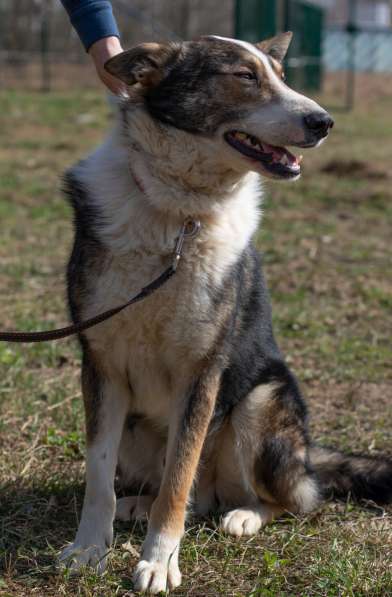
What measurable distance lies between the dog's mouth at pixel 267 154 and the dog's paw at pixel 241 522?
49.7 inches

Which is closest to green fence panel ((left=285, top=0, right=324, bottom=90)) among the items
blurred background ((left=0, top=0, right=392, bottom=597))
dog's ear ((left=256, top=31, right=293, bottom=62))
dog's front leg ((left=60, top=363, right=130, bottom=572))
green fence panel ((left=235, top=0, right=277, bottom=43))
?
blurred background ((left=0, top=0, right=392, bottom=597))

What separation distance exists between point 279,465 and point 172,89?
1.43 metres

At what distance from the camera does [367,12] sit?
81.6 ft

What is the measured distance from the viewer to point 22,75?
60.3 feet

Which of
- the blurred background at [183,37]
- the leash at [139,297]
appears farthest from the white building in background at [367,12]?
the leash at [139,297]

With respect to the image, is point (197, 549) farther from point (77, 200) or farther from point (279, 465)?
point (77, 200)

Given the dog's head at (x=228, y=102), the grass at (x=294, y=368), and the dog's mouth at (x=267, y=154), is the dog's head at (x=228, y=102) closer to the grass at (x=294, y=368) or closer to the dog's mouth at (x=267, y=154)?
the dog's mouth at (x=267, y=154)

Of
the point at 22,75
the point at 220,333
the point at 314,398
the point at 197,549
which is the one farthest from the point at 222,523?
the point at 22,75

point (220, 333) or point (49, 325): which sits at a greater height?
point (220, 333)

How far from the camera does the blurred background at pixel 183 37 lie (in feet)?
57.6

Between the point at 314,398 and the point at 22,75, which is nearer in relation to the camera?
the point at 314,398

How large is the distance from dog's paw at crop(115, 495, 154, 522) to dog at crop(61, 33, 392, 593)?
34 cm

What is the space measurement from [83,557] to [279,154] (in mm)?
1497

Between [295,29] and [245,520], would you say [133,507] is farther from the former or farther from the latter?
[295,29]
